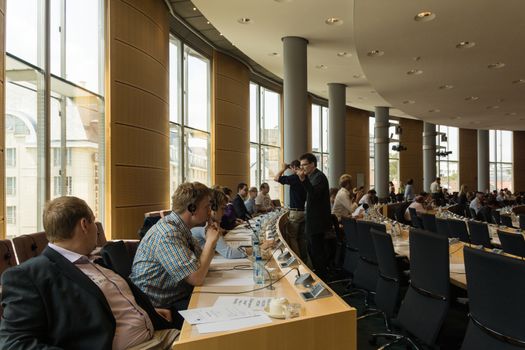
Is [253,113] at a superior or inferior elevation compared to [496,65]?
inferior

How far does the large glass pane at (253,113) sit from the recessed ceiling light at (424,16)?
298 inches

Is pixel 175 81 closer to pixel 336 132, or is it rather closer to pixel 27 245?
pixel 336 132

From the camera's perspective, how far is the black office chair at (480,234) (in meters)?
4.82

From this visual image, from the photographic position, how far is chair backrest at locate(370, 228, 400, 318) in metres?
3.19

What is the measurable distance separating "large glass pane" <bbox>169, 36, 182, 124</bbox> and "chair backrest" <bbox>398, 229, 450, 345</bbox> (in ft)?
24.8

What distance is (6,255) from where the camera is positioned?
3359 millimetres

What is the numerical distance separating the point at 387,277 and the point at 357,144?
1599 cm

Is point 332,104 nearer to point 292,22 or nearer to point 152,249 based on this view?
point 292,22

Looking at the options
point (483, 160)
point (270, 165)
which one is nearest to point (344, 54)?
point (270, 165)

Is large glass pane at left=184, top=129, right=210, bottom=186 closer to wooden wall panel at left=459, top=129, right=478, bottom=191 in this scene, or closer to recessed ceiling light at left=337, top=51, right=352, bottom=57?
recessed ceiling light at left=337, top=51, right=352, bottom=57

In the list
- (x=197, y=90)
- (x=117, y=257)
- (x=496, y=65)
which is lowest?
(x=117, y=257)

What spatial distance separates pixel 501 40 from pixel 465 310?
6109 mm

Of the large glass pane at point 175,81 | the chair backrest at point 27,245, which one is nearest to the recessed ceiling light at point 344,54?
the large glass pane at point 175,81

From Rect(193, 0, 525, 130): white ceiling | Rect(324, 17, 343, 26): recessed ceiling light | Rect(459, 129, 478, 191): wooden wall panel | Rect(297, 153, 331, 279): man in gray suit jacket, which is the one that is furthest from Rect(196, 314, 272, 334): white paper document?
Rect(459, 129, 478, 191): wooden wall panel
